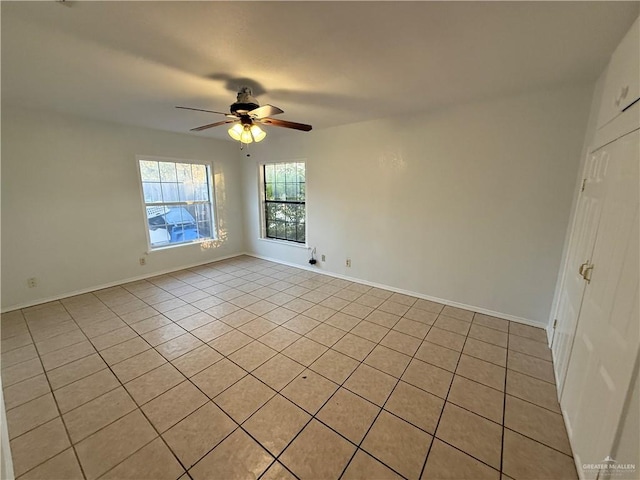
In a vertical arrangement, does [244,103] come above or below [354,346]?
above

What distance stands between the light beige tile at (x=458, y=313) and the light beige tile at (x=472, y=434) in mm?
1408

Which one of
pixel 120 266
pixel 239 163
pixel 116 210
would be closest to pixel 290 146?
pixel 239 163

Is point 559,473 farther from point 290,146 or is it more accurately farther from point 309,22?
point 290,146

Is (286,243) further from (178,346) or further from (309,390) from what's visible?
(309,390)

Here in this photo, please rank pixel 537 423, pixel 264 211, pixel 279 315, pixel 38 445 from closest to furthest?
pixel 38 445 < pixel 537 423 < pixel 279 315 < pixel 264 211

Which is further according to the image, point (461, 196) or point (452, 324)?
point (461, 196)

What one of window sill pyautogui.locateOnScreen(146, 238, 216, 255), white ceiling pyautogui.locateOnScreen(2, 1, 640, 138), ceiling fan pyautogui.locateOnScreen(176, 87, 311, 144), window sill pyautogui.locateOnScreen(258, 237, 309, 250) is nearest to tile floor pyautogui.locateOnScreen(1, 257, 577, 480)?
window sill pyautogui.locateOnScreen(146, 238, 216, 255)

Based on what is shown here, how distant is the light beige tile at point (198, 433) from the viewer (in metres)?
1.49

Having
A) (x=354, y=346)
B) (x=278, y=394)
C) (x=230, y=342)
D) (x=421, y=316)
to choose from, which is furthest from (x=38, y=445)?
(x=421, y=316)

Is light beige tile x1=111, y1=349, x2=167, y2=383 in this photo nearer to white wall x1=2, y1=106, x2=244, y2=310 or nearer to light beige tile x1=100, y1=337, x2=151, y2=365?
light beige tile x1=100, y1=337, x2=151, y2=365

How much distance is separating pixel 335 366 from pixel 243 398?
0.76 meters

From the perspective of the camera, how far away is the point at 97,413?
174 centimetres

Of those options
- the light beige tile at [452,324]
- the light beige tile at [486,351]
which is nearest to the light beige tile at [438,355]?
Answer: the light beige tile at [486,351]

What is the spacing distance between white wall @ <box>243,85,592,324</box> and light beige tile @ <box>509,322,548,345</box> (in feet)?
0.35
